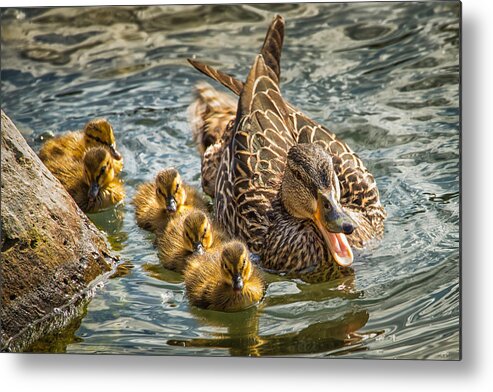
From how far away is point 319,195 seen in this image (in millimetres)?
4617

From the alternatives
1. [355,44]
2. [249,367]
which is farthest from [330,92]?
[249,367]

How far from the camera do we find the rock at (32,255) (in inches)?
181

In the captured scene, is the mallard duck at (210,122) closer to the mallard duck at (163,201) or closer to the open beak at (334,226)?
the mallard duck at (163,201)

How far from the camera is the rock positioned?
15.1 feet

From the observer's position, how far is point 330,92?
526 centimetres

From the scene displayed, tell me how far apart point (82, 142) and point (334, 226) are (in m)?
1.19

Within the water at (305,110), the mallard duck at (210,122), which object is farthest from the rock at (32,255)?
the mallard duck at (210,122)

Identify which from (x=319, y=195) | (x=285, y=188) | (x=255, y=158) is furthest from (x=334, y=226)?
(x=255, y=158)

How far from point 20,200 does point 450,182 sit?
1472mm

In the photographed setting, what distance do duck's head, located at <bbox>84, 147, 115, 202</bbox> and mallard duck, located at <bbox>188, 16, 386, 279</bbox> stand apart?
0.44 meters

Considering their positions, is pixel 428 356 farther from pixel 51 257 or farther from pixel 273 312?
pixel 51 257

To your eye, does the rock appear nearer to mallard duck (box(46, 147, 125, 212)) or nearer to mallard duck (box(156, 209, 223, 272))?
mallard duck (box(156, 209, 223, 272))

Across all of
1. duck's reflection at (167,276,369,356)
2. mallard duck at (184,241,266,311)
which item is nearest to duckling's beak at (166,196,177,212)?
mallard duck at (184,241,266,311)

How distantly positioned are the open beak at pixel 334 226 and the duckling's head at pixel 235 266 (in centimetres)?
29
